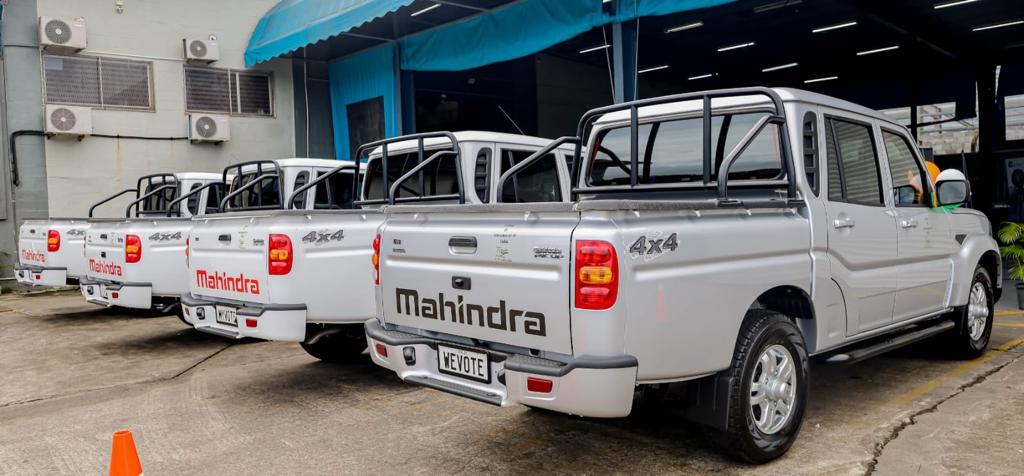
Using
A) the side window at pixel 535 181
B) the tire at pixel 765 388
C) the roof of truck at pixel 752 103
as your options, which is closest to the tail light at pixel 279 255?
the side window at pixel 535 181

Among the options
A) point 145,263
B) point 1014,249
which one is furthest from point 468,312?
point 1014,249

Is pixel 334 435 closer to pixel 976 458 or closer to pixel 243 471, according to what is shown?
pixel 243 471

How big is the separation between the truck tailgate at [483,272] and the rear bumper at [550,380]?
101 millimetres

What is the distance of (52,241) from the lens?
916 centimetres

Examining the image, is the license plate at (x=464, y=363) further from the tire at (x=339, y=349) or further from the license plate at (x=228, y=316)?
the tire at (x=339, y=349)

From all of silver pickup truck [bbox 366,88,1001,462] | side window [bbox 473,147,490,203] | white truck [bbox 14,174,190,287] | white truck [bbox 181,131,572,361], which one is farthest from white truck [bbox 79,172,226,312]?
silver pickup truck [bbox 366,88,1001,462]

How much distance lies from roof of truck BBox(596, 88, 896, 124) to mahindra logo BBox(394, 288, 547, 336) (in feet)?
5.43

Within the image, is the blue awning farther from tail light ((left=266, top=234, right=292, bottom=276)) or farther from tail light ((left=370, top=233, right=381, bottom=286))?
tail light ((left=370, top=233, right=381, bottom=286))

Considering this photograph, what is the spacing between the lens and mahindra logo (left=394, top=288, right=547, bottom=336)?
10.7 feet

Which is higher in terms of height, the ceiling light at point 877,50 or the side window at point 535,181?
the ceiling light at point 877,50

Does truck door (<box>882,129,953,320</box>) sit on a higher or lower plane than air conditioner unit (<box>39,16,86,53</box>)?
lower

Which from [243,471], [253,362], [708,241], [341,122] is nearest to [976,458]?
[708,241]

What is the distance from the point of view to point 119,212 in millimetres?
14320

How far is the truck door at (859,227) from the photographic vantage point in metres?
4.19
